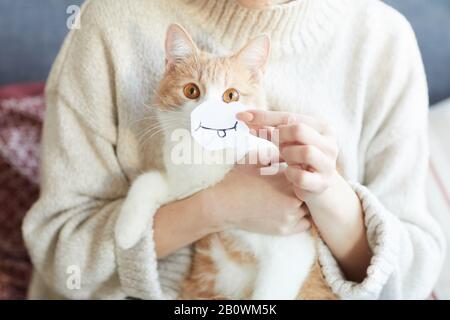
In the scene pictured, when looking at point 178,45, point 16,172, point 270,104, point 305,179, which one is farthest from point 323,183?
point 16,172

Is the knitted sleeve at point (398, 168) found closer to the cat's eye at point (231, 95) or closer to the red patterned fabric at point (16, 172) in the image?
the cat's eye at point (231, 95)

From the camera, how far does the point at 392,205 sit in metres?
0.88

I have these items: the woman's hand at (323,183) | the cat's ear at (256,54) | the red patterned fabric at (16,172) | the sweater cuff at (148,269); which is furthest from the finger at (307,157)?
the red patterned fabric at (16,172)

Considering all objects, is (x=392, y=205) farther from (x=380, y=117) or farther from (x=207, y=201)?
(x=207, y=201)

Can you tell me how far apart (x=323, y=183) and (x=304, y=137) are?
77 mm

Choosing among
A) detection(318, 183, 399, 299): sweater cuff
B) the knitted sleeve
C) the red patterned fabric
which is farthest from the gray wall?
detection(318, 183, 399, 299): sweater cuff

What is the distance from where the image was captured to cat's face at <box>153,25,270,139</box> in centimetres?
69

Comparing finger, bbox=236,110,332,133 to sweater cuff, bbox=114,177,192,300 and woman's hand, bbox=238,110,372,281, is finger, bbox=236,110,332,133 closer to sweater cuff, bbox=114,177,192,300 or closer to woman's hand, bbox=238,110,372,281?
woman's hand, bbox=238,110,372,281

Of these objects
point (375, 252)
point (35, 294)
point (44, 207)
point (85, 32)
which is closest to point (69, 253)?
point (44, 207)

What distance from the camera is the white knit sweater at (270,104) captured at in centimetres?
77

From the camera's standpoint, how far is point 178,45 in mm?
701

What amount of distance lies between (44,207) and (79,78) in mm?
206
